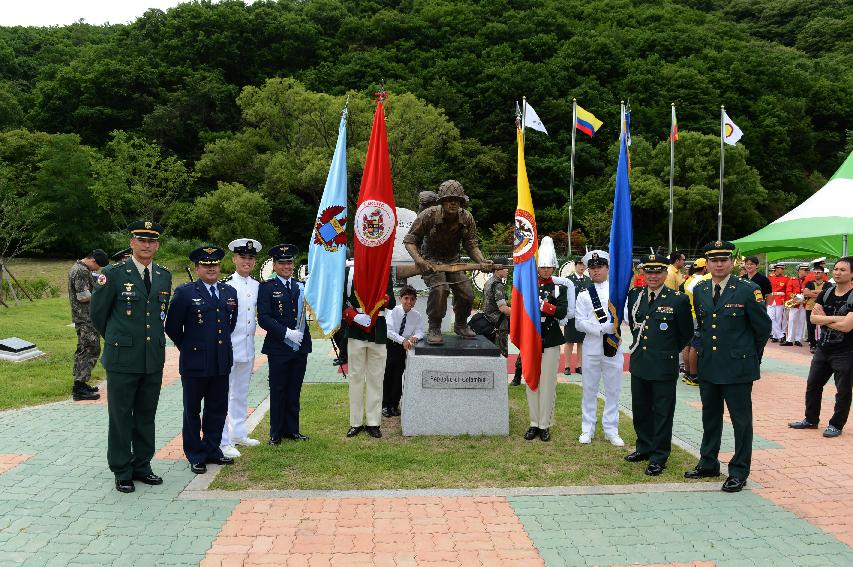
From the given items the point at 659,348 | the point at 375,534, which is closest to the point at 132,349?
the point at 375,534

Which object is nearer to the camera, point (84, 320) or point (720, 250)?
point (720, 250)

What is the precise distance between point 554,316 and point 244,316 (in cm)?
326

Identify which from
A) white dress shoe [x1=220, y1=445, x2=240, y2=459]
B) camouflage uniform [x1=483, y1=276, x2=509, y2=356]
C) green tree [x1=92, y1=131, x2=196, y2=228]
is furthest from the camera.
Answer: green tree [x1=92, y1=131, x2=196, y2=228]

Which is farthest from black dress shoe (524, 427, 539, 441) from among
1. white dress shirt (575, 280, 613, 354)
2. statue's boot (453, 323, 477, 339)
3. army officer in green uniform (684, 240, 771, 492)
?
army officer in green uniform (684, 240, 771, 492)

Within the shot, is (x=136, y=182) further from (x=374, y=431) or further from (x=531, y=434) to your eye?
(x=531, y=434)

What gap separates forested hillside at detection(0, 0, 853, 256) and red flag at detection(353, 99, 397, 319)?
26710mm

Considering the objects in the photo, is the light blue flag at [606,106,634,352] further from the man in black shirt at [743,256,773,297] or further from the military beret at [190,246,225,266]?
the man in black shirt at [743,256,773,297]

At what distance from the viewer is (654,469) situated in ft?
18.8

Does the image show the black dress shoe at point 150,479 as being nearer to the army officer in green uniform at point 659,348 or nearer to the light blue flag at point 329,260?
the light blue flag at point 329,260

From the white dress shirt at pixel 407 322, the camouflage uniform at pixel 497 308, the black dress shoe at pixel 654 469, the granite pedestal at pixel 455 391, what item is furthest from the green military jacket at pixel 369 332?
the camouflage uniform at pixel 497 308

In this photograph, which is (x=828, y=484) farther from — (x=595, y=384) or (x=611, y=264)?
(x=611, y=264)

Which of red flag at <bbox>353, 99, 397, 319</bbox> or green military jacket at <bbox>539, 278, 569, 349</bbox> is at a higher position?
red flag at <bbox>353, 99, 397, 319</bbox>

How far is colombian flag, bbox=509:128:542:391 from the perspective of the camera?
670 cm

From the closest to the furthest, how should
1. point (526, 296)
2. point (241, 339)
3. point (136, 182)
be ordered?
point (241, 339), point (526, 296), point (136, 182)
